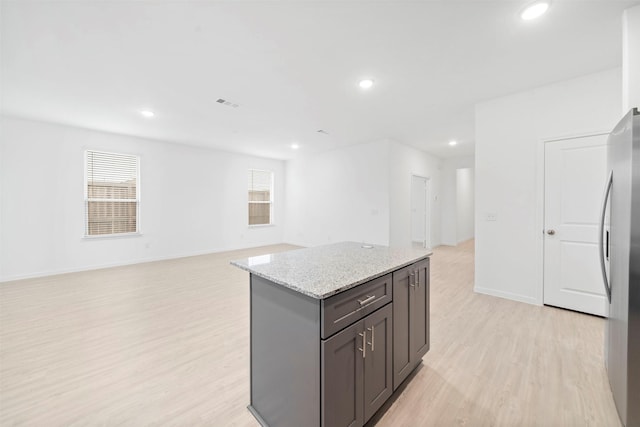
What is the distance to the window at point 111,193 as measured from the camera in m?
4.88

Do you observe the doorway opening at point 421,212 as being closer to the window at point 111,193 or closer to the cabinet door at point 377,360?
the cabinet door at point 377,360

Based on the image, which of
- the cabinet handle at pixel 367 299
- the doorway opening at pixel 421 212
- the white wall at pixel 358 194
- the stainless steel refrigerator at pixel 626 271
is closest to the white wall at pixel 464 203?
the white wall at pixel 358 194

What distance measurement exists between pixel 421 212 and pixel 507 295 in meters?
4.43

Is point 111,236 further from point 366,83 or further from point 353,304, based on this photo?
point 353,304

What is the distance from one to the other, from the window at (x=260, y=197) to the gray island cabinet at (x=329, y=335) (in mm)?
5983

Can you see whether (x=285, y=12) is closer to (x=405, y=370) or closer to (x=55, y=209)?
(x=405, y=370)

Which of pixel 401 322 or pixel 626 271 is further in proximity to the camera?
pixel 401 322

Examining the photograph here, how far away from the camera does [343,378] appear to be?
1227mm

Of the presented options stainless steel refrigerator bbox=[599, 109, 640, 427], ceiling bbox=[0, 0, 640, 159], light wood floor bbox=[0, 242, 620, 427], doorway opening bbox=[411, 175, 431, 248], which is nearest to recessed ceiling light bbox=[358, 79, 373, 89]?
ceiling bbox=[0, 0, 640, 159]

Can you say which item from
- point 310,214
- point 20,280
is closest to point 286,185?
point 310,214

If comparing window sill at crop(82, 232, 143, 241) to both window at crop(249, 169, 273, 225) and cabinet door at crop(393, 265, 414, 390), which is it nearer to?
window at crop(249, 169, 273, 225)

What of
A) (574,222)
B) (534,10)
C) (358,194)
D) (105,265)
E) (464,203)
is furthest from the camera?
(464,203)

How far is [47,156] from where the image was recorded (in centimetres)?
439

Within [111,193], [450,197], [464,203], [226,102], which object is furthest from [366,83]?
[464,203]
